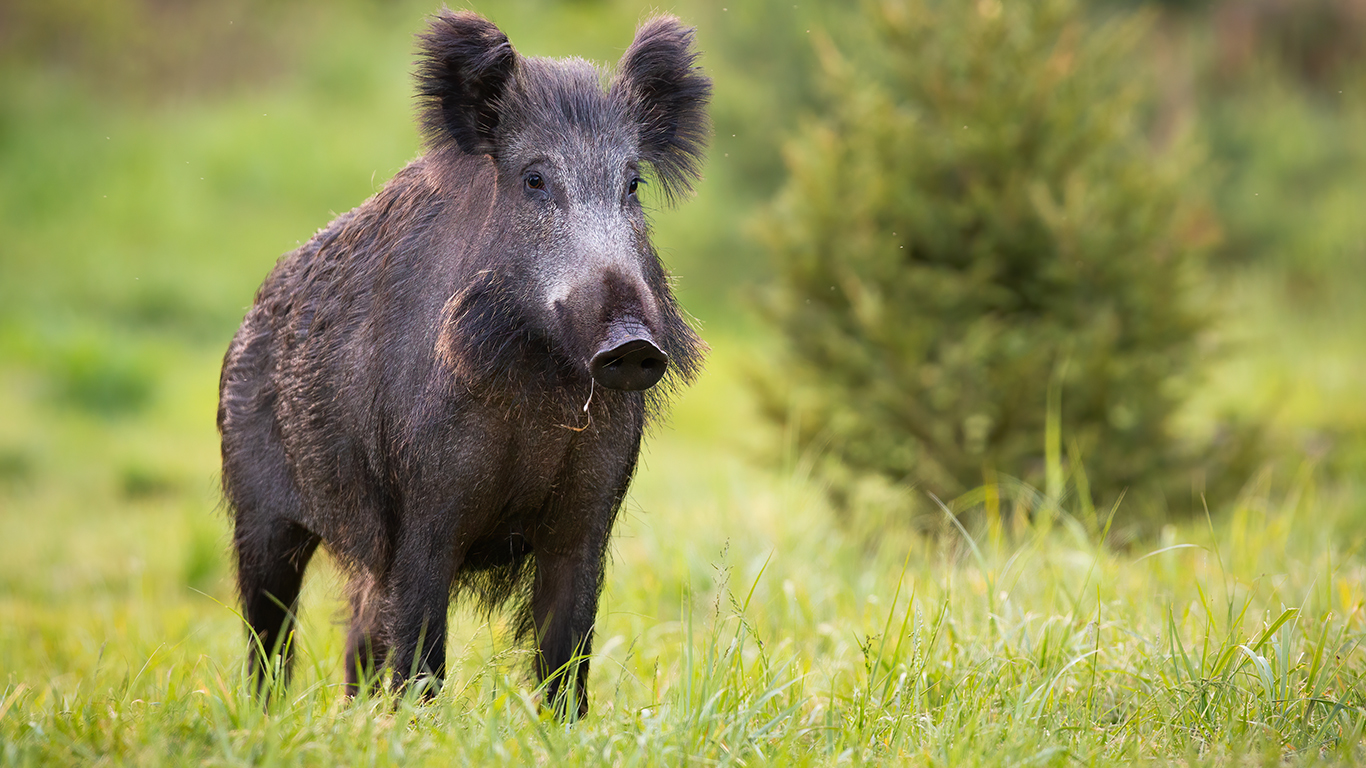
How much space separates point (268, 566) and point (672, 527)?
2.99 metres

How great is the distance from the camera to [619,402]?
A: 3.64m

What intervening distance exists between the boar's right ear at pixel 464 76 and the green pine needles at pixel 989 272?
11.8 feet

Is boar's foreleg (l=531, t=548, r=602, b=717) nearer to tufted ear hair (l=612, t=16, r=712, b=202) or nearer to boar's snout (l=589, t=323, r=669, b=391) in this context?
boar's snout (l=589, t=323, r=669, b=391)

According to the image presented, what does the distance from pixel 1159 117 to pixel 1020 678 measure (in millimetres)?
16014

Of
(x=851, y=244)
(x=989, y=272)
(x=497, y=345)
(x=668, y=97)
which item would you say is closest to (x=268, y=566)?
(x=497, y=345)

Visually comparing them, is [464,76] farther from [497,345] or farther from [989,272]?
[989,272]

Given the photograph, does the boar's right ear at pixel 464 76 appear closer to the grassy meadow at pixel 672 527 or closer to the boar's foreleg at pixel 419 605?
the boar's foreleg at pixel 419 605

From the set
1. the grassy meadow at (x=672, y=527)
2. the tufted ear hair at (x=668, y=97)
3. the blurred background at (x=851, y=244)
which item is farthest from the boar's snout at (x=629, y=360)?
the blurred background at (x=851, y=244)

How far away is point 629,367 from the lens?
3.07 m

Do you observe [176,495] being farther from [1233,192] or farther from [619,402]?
[1233,192]

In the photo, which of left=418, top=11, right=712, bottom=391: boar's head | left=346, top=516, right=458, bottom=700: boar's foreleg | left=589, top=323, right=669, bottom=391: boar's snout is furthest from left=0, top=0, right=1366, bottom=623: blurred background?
left=346, top=516, right=458, bottom=700: boar's foreleg

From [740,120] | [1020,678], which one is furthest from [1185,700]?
[740,120]

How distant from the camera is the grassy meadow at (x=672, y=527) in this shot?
10.9 feet

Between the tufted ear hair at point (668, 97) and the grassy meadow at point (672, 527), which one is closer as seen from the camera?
the grassy meadow at point (672, 527)
